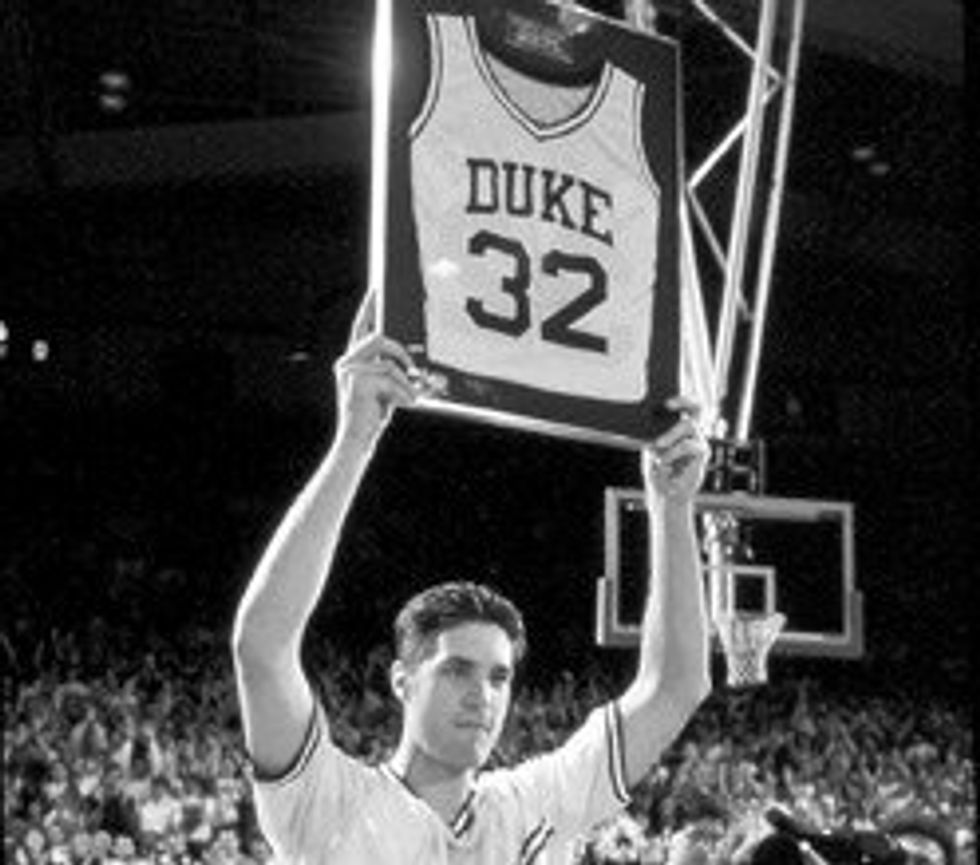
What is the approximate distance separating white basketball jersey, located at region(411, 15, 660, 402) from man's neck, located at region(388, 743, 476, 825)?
3.52 feet

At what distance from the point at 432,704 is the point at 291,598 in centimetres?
35

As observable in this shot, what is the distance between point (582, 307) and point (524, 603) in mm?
16596

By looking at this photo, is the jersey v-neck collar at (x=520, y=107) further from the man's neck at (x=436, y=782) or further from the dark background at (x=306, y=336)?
the dark background at (x=306, y=336)

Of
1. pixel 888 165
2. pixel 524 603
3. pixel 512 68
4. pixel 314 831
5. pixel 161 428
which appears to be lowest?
pixel 524 603

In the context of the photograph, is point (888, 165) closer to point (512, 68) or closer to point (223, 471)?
point (223, 471)

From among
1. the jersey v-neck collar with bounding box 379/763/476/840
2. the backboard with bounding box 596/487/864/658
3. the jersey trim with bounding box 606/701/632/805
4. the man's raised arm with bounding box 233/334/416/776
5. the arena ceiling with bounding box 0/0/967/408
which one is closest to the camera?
the man's raised arm with bounding box 233/334/416/776

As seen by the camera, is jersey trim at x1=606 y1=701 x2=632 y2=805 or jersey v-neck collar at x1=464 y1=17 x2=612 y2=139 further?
jersey v-neck collar at x1=464 y1=17 x2=612 y2=139

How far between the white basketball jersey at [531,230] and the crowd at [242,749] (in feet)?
14.3

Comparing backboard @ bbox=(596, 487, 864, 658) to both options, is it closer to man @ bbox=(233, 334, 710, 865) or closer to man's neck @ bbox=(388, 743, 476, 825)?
man @ bbox=(233, 334, 710, 865)

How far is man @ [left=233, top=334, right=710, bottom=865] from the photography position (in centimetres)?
285

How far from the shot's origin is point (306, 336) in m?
21.2

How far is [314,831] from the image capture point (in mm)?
2961

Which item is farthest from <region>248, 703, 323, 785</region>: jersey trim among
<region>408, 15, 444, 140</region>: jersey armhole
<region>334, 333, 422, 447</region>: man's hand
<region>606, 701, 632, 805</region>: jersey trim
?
<region>408, 15, 444, 140</region>: jersey armhole

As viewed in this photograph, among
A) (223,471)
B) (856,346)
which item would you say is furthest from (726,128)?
(223,471)
